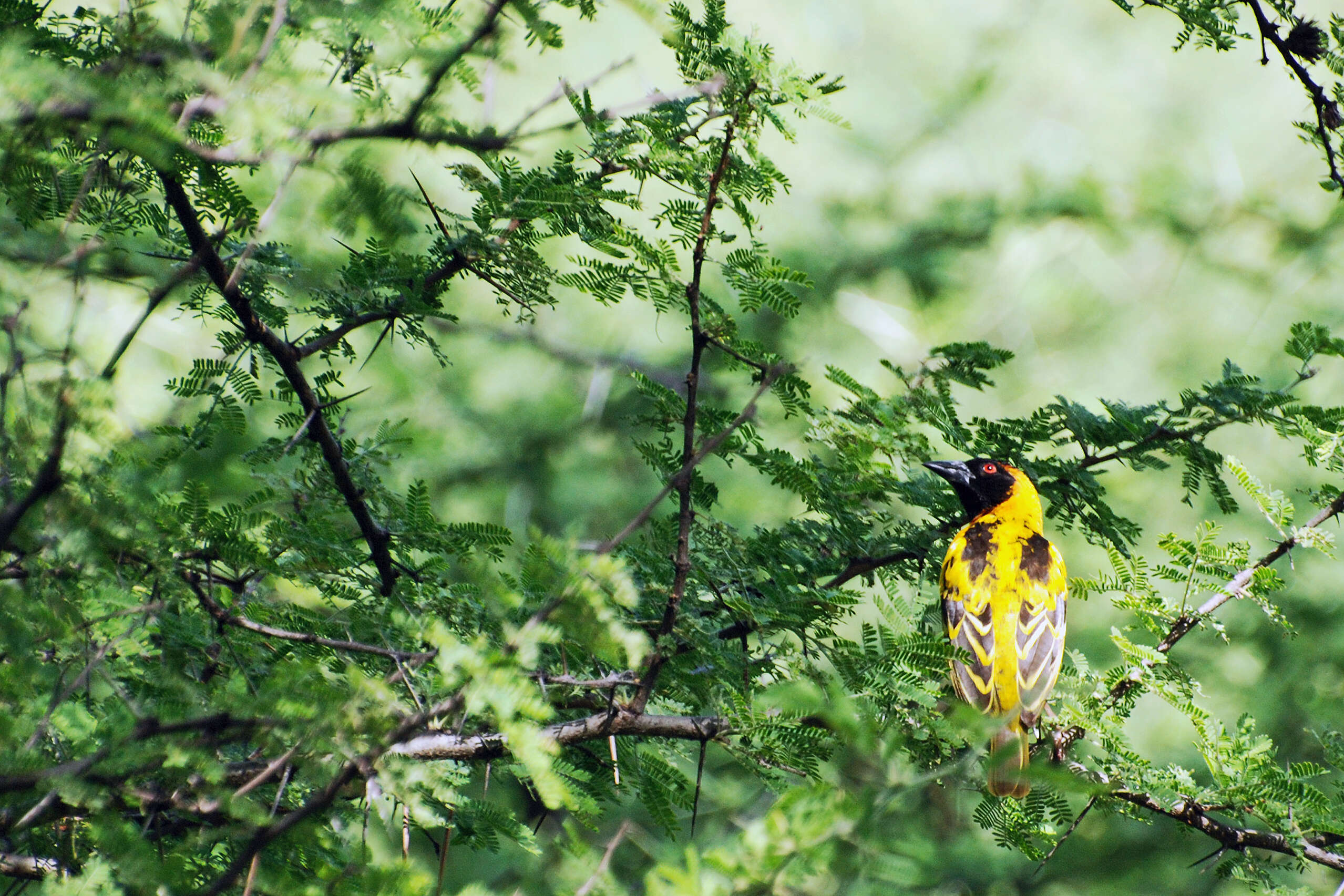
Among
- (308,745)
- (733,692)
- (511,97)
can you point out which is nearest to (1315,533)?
(733,692)

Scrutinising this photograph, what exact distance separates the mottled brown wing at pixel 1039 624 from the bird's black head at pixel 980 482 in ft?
0.96

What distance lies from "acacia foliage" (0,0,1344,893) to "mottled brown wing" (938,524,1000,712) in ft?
2.17

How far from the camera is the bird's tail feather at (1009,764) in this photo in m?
1.40

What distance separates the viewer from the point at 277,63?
5.32 feet

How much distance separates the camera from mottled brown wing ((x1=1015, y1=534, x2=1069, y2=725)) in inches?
157

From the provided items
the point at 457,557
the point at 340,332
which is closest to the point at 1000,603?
the point at 457,557

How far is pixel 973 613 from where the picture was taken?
4426 mm

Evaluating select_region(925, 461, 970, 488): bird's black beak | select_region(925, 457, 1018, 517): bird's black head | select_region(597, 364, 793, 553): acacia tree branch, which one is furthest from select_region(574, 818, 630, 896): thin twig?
select_region(925, 457, 1018, 517): bird's black head

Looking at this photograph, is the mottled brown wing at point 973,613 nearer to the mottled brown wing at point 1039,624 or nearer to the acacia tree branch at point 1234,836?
the mottled brown wing at point 1039,624

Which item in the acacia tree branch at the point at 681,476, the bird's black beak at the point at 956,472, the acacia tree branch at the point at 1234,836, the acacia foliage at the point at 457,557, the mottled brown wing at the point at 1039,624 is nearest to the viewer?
the acacia tree branch at the point at 681,476

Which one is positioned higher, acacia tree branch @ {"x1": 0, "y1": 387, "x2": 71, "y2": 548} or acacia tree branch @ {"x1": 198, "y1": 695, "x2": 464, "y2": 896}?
acacia tree branch @ {"x1": 0, "y1": 387, "x2": 71, "y2": 548}

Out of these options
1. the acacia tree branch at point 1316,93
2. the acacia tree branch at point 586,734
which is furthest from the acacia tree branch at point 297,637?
the acacia tree branch at point 1316,93

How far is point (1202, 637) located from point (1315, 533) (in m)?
10.1

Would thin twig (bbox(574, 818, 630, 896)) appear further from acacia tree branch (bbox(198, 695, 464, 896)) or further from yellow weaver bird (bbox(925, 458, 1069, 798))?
yellow weaver bird (bbox(925, 458, 1069, 798))
